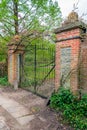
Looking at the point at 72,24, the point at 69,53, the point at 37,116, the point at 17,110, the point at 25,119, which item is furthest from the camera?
the point at 17,110

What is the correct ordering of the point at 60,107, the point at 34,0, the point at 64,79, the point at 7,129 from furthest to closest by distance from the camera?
the point at 34,0
the point at 64,79
the point at 60,107
the point at 7,129

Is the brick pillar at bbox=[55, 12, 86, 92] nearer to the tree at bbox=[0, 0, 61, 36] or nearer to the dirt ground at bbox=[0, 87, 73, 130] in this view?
the dirt ground at bbox=[0, 87, 73, 130]

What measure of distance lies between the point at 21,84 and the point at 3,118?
12.9 ft

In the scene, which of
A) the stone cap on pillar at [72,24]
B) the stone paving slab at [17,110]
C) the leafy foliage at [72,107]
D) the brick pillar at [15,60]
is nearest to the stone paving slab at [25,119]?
the stone paving slab at [17,110]

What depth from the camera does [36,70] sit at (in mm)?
7805

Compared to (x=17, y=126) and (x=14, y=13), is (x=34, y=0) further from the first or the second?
(x=17, y=126)

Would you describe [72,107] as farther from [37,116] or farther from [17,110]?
[17,110]

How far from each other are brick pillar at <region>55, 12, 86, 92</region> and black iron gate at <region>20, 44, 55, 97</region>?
6.55ft

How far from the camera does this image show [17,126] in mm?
4148

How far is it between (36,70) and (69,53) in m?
3.10

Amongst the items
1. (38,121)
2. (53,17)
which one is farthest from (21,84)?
(53,17)

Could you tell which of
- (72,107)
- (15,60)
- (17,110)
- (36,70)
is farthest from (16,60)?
(72,107)

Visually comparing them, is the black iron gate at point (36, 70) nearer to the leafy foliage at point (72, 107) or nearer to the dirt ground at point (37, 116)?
the dirt ground at point (37, 116)

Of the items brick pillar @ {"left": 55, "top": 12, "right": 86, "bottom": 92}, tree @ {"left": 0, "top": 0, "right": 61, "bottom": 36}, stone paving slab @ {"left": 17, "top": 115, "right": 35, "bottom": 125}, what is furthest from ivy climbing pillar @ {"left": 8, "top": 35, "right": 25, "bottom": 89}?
stone paving slab @ {"left": 17, "top": 115, "right": 35, "bottom": 125}
